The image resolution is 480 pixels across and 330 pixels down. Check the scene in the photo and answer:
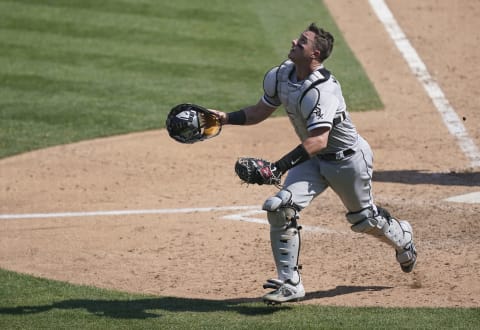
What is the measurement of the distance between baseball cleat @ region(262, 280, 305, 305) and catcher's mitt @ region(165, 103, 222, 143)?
4.30 ft

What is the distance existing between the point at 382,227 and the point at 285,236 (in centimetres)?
87

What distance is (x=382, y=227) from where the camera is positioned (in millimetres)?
7633

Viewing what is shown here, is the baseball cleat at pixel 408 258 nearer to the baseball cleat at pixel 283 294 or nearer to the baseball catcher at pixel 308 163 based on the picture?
the baseball catcher at pixel 308 163

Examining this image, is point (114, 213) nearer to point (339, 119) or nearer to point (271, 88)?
point (271, 88)

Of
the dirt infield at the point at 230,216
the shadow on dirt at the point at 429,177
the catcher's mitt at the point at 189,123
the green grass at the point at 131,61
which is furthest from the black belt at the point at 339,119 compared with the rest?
the green grass at the point at 131,61

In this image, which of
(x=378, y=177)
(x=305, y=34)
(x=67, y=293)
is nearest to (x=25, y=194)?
(x=67, y=293)

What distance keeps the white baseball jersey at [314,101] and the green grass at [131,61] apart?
18.6ft

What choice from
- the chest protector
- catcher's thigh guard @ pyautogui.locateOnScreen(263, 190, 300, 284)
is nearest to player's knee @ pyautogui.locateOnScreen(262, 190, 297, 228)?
catcher's thigh guard @ pyautogui.locateOnScreen(263, 190, 300, 284)

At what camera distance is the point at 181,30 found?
1680 centimetres

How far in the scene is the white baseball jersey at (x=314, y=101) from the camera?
23.2 ft

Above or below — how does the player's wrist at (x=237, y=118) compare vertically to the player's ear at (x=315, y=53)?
below

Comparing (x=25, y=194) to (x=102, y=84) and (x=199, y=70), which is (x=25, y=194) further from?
(x=199, y=70)

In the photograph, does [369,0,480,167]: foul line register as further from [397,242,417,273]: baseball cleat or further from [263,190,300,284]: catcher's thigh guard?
[263,190,300,284]: catcher's thigh guard

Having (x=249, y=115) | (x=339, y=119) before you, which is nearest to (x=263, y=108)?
(x=249, y=115)
